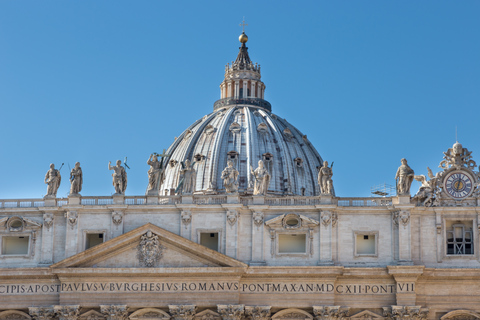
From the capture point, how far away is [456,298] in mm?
81062

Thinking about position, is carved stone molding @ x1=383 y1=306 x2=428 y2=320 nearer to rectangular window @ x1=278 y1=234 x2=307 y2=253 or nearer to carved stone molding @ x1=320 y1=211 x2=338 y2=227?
carved stone molding @ x1=320 y1=211 x2=338 y2=227

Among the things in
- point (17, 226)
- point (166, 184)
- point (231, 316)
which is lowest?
point (231, 316)

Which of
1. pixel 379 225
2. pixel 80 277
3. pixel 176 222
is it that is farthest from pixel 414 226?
pixel 80 277

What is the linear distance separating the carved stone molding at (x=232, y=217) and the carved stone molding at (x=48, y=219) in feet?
39.2

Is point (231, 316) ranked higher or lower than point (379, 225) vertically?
lower

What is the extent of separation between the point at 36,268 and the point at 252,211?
48.5ft

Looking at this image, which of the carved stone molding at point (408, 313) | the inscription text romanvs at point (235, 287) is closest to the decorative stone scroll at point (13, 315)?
the inscription text romanvs at point (235, 287)

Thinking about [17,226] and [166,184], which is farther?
[166,184]

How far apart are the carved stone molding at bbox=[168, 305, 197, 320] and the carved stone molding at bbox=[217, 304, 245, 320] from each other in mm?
1791

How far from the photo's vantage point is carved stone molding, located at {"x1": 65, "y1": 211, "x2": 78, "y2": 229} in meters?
83.5

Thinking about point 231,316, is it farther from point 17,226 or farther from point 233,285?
point 17,226

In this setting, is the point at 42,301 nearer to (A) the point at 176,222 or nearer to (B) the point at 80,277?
(B) the point at 80,277

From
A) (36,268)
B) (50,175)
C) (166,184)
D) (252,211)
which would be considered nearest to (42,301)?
(36,268)

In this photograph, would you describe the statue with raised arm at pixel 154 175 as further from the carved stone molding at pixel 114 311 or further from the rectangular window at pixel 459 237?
the rectangular window at pixel 459 237
